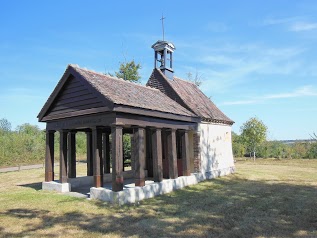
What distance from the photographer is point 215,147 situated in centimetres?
1750

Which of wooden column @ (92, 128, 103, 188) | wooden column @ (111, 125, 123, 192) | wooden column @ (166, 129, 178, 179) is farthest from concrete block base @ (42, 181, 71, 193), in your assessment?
wooden column @ (166, 129, 178, 179)

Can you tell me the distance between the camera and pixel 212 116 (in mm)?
17281

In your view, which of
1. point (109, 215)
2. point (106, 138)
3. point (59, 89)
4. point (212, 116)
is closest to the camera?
point (109, 215)

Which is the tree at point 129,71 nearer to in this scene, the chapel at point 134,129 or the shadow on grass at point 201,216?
the chapel at point 134,129

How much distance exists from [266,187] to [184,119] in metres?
5.17

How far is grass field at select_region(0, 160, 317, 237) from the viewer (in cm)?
702

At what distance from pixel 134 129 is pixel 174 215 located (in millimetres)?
4069

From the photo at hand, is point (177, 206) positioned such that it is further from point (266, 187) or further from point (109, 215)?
point (266, 187)

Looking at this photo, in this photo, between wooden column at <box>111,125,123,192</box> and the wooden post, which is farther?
the wooden post

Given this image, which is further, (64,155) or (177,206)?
(64,155)

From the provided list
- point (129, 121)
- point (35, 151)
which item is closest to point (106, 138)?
point (129, 121)

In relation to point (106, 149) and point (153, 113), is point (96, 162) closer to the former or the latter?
point (153, 113)

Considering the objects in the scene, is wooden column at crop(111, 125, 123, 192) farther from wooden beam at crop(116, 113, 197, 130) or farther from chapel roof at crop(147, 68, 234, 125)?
chapel roof at crop(147, 68, 234, 125)

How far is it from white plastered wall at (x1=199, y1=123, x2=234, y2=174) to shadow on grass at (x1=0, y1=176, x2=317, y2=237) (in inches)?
172
